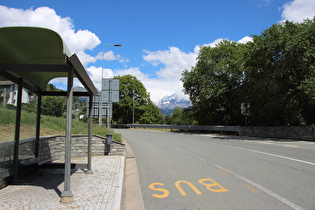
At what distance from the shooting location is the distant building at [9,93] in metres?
5.45

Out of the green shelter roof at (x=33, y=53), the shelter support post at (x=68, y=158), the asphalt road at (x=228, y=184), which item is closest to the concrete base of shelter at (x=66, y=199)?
the shelter support post at (x=68, y=158)

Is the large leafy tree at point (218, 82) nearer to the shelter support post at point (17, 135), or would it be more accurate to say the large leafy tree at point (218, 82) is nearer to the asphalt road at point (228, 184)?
the asphalt road at point (228, 184)

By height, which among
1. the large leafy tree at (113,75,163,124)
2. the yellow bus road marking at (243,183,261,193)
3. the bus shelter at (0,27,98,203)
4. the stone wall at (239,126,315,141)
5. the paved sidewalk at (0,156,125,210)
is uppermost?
the large leafy tree at (113,75,163,124)

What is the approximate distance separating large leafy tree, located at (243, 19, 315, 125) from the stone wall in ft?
5.15

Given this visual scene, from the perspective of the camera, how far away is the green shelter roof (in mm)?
4348

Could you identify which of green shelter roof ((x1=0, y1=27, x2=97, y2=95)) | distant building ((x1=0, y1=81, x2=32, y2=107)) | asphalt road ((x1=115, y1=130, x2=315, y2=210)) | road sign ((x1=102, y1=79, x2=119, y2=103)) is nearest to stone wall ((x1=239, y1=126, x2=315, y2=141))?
asphalt road ((x1=115, y1=130, x2=315, y2=210))

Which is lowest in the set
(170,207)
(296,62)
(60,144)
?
(170,207)

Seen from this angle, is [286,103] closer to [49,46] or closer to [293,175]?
[293,175]

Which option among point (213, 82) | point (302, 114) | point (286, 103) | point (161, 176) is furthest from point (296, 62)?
point (161, 176)

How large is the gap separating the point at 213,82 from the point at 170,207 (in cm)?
3103

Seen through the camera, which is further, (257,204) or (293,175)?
(293,175)

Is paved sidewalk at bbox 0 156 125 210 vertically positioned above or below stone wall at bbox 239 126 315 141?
below

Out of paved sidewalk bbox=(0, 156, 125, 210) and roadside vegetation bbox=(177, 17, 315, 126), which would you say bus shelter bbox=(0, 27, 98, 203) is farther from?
roadside vegetation bbox=(177, 17, 315, 126)

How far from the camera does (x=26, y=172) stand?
20.9 ft
